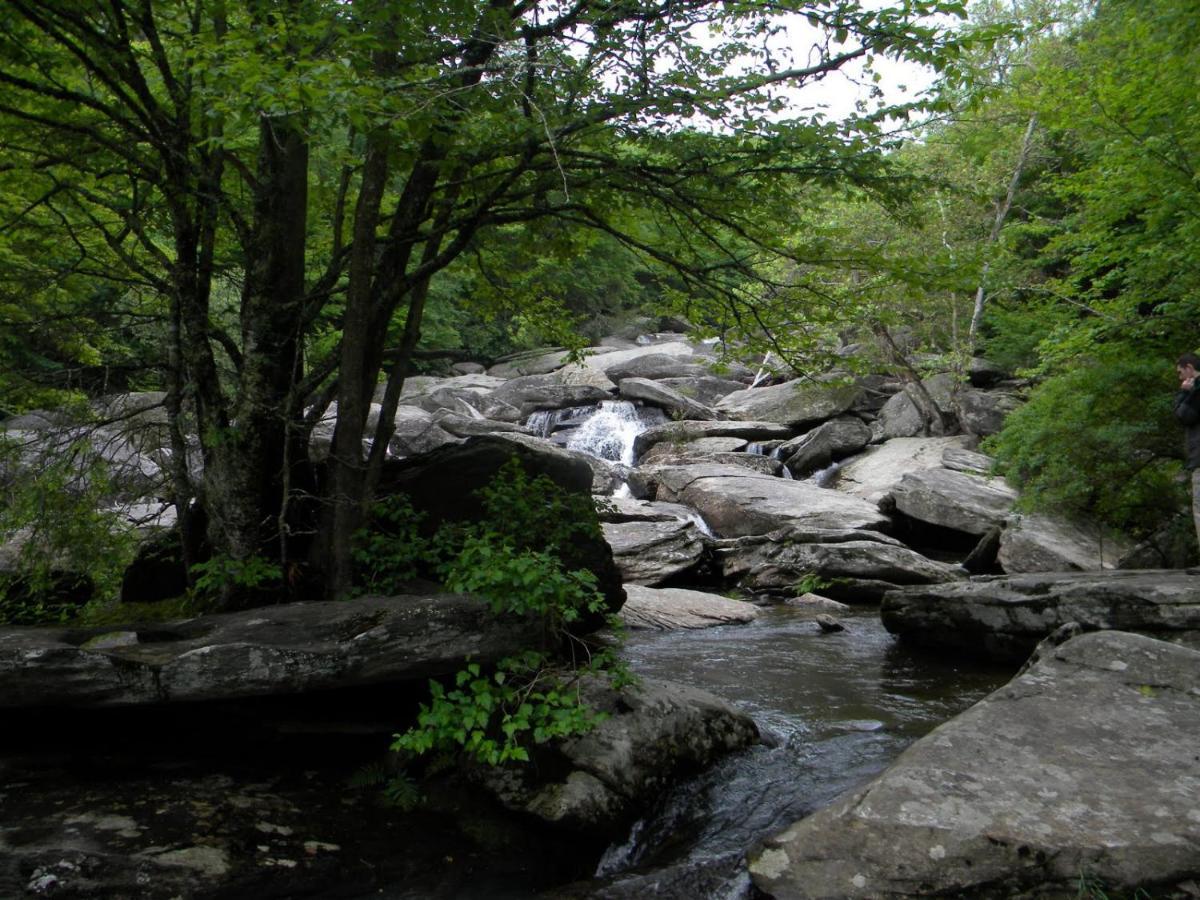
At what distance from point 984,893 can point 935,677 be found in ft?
16.0

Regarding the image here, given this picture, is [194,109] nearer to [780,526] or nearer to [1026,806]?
[1026,806]

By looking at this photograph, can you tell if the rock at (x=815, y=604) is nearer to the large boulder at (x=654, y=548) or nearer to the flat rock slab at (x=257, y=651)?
the large boulder at (x=654, y=548)

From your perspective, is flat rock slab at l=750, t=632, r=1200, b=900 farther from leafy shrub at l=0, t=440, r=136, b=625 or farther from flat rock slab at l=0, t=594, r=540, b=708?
leafy shrub at l=0, t=440, r=136, b=625

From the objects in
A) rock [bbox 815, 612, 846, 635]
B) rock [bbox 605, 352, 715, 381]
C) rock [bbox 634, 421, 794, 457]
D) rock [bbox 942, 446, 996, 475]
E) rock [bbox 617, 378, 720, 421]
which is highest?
rock [bbox 605, 352, 715, 381]

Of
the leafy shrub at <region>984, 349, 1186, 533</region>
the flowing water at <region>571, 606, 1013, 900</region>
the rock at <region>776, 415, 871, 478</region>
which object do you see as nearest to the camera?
the flowing water at <region>571, 606, 1013, 900</region>

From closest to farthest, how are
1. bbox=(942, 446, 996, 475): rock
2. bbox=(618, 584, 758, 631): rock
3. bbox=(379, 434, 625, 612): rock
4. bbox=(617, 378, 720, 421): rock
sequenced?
bbox=(379, 434, 625, 612): rock, bbox=(618, 584, 758, 631): rock, bbox=(942, 446, 996, 475): rock, bbox=(617, 378, 720, 421): rock

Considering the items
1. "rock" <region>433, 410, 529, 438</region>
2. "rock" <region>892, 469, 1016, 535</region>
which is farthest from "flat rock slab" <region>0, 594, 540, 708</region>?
"rock" <region>433, 410, 529, 438</region>

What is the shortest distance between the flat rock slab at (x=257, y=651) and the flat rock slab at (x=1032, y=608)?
17.1 ft

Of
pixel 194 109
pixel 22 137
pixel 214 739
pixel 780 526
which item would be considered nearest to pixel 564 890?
pixel 214 739

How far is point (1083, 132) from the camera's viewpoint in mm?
10562

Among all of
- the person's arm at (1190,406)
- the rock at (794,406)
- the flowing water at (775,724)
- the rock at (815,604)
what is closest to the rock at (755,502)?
the rock at (815,604)

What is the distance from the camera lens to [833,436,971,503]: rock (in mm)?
17328

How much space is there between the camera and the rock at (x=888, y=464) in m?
17.3

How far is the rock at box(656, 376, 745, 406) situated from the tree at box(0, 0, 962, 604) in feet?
66.7
